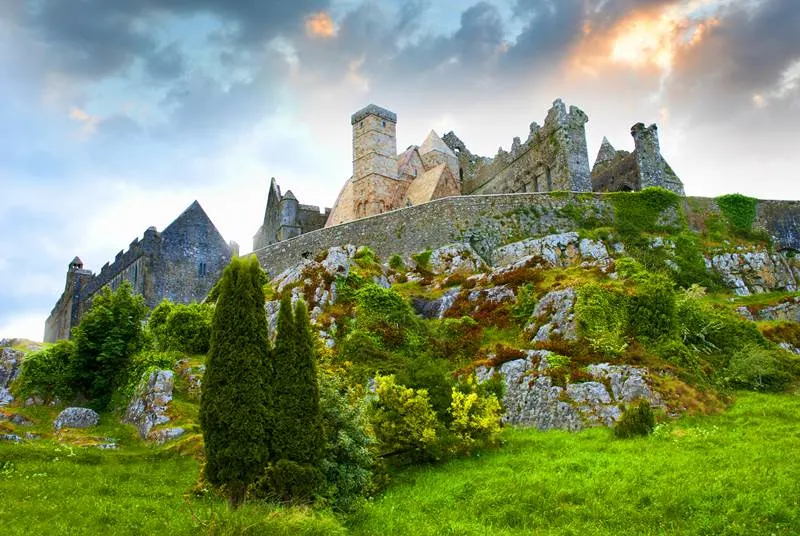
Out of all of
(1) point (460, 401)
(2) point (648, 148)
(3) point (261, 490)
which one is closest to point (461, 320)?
(1) point (460, 401)

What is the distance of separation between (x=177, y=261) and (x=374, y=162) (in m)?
16.4

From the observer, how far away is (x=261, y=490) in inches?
619

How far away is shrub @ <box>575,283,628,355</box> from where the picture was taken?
84.0ft

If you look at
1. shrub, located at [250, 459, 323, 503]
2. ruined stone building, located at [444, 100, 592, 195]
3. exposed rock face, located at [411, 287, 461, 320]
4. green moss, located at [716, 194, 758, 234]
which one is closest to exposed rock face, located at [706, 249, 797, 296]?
green moss, located at [716, 194, 758, 234]

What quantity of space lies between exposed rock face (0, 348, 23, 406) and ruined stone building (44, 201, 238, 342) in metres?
16.0

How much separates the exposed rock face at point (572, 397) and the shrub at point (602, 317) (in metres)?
1.48

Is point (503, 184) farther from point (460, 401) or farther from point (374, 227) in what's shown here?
point (460, 401)

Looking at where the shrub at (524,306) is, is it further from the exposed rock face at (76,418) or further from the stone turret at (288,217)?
the stone turret at (288,217)

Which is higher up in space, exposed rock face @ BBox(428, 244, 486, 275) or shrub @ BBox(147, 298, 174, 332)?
exposed rock face @ BBox(428, 244, 486, 275)

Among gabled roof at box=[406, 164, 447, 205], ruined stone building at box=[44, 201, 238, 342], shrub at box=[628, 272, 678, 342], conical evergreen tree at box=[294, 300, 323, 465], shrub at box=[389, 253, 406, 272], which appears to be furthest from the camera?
gabled roof at box=[406, 164, 447, 205]

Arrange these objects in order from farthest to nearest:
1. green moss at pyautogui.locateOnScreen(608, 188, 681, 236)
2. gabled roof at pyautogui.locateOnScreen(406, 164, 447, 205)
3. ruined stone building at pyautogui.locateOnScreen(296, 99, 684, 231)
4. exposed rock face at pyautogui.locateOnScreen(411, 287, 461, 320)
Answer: gabled roof at pyautogui.locateOnScreen(406, 164, 447, 205)
ruined stone building at pyautogui.locateOnScreen(296, 99, 684, 231)
green moss at pyautogui.locateOnScreen(608, 188, 681, 236)
exposed rock face at pyautogui.locateOnScreen(411, 287, 461, 320)

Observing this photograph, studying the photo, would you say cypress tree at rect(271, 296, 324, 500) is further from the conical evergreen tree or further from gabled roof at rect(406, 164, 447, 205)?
gabled roof at rect(406, 164, 447, 205)

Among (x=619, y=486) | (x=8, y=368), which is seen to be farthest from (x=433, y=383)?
(x=8, y=368)

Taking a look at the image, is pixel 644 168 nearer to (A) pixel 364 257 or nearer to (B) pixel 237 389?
(A) pixel 364 257
